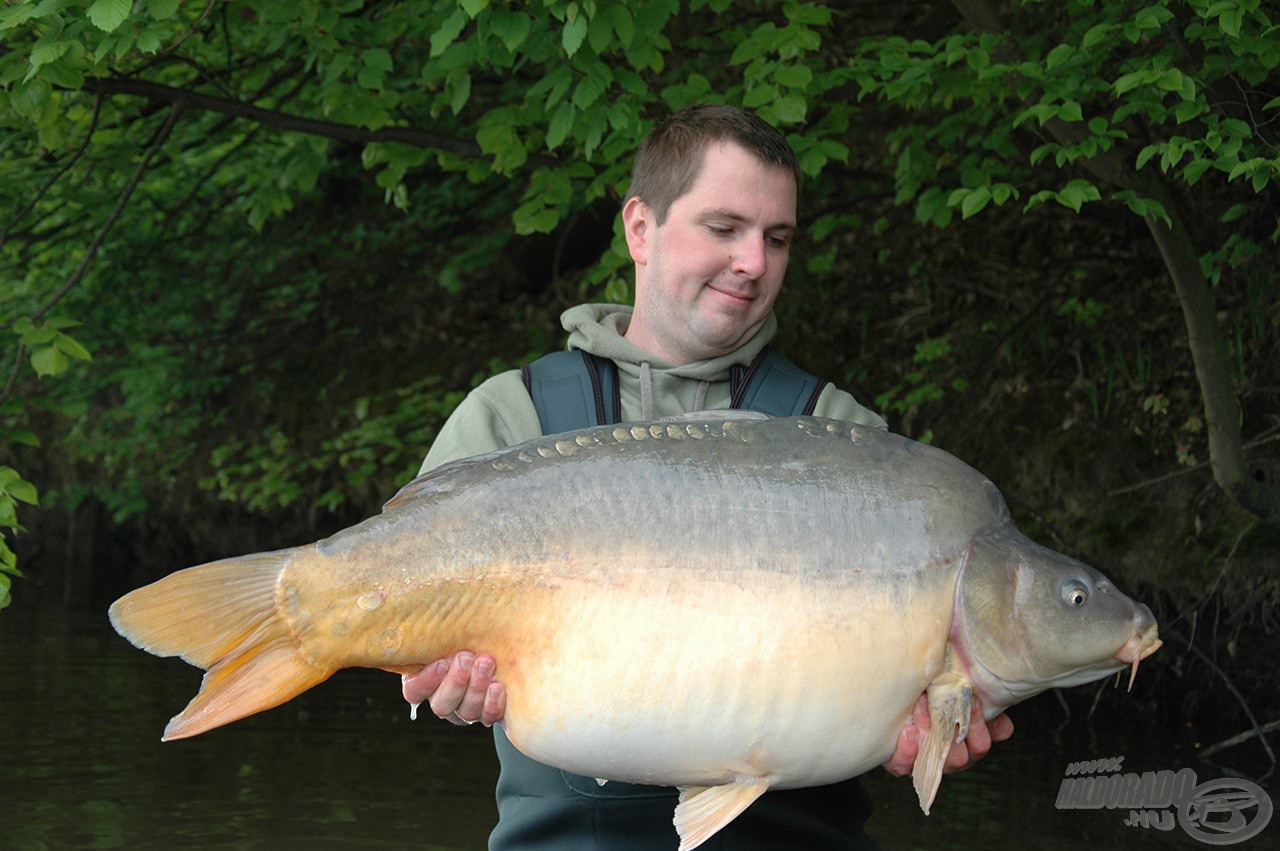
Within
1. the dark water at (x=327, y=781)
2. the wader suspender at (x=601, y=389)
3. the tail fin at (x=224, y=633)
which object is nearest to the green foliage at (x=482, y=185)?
the dark water at (x=327, y=781)

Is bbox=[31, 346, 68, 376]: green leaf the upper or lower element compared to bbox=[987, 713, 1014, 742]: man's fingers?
upper

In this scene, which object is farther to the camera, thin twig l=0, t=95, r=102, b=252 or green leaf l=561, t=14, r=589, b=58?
thin twig l=0, t=95, r=102, b=252

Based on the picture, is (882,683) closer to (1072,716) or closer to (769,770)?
(769,770)

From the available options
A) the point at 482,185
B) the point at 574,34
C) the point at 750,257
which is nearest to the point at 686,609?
the point at 750,257

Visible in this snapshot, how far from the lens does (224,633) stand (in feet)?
8.26

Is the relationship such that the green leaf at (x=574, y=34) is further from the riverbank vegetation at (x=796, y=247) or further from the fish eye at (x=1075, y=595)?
the fish eye at (x=1075, y=595)

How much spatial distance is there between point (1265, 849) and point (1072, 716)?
2036 mm

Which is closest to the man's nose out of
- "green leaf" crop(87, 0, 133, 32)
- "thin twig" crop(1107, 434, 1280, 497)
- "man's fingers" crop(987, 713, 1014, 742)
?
"man's fingers" crop(987, 713, 1014, 742)

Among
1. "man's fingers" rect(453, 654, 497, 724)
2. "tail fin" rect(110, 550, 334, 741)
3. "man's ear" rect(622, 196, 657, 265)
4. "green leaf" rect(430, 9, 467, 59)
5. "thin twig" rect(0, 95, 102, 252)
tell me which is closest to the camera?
"tail fin" rect(110, 550, 334, 741)

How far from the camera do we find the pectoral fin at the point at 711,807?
8.27ft

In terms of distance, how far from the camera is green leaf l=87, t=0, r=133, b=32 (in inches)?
177

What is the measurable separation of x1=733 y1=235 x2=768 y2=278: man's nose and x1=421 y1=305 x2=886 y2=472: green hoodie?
22cm

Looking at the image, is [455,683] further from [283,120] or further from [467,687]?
[283,120]

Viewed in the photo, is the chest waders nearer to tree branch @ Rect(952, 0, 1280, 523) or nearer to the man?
the man
